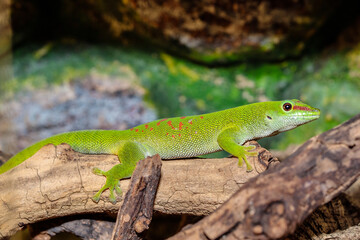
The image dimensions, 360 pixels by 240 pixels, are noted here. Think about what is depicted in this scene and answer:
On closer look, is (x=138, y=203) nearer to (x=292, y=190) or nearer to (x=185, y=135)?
(x=185, y=135)

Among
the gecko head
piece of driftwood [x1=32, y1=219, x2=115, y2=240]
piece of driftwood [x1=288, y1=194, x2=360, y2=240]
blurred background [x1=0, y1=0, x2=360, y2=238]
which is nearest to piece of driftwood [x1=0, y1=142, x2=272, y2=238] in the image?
piece of driftwood [x1=32, y1=219, x2=115, y2=240]

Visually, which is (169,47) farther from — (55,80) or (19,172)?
(19,172)

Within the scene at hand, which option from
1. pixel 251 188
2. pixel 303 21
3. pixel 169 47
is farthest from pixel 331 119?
pixel 251 188

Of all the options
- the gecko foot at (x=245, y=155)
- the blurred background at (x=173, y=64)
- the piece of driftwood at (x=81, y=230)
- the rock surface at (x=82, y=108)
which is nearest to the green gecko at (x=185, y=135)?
the gecko foot at (x=245, y=155)

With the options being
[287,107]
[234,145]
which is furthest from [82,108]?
[287,107]

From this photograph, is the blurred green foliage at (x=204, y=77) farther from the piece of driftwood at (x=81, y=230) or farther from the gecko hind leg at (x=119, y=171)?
the piece of driftwood at (x=81, y=230)

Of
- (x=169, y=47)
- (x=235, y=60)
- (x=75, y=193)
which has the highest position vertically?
(x=169, y=47)
